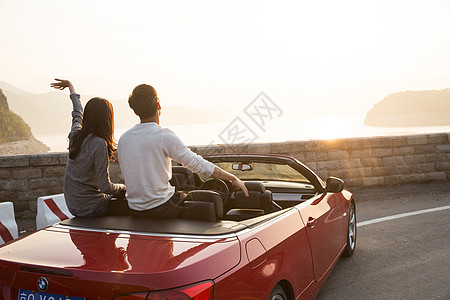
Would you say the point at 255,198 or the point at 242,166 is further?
the point at 242,166

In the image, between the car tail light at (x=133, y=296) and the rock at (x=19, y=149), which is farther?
the rock at (x=19, y=149)

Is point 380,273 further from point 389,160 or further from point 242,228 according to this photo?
point 389,160

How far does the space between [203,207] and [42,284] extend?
41.7 inches

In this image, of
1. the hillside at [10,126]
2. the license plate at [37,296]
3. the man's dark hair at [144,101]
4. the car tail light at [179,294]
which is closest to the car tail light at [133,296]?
the car tail light at [179,294]

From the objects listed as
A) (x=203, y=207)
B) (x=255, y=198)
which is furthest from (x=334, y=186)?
(x=203, y=207)

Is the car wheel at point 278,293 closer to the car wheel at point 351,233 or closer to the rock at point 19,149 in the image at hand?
the car wheel at point 351,233

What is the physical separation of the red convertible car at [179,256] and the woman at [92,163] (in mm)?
540

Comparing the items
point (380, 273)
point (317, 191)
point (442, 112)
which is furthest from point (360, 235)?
point (442, 112)

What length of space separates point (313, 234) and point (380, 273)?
152 centimetres

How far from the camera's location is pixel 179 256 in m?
2.22

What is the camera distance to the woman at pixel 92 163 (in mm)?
3477

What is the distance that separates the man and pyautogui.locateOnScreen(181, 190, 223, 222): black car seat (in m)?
0.12

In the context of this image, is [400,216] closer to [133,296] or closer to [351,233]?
[351,233]

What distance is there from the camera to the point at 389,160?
1096cm
